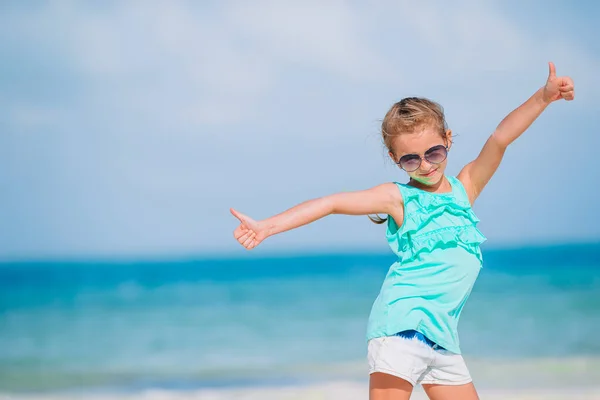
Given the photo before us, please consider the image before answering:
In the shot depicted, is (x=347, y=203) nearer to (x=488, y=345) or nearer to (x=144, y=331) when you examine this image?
(x=488, y=345)

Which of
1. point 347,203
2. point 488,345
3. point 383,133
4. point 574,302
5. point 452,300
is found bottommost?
point 452,300

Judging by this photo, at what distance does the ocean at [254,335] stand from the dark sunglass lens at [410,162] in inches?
163

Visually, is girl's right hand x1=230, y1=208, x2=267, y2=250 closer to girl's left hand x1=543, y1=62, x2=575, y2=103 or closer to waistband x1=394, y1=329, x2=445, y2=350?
waistband x1=394, y1=329, x2=445, y2=350

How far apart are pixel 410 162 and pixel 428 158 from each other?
0.07 metres

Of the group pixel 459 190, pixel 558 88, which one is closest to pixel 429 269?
pixel 459 190

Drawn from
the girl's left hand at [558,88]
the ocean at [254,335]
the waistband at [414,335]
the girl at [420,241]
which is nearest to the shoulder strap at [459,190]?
the girl at [420,241]

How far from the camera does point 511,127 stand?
3.51m

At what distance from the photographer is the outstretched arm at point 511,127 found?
3.46 m

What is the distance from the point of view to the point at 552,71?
354 cm

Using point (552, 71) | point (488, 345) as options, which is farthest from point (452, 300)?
point (488, 345)

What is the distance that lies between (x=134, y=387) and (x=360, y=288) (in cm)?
1042

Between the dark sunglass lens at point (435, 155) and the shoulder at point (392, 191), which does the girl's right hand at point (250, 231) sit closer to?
the shoulder at point (392, 191)

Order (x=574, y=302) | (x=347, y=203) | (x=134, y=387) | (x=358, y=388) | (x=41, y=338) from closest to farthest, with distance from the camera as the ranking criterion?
(x=347, y=203)
(x=358, y=388)
(x=134, y=387)
(x=41, y=338)
(x=574, y=302)

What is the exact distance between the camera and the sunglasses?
335 cm
